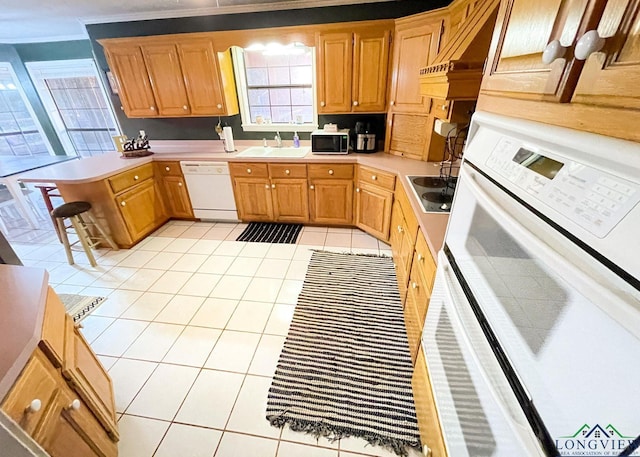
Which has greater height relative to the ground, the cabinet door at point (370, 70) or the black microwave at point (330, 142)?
the cabinet door at point (370, 70)

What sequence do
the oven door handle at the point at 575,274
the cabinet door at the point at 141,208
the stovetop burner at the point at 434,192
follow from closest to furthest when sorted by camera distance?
the oven door handle at the point at 575,274
the stovetop burner at the point at 434,192
the cabinet door at the point at 141,208

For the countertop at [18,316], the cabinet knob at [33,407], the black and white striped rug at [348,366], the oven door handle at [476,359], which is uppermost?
the oven door handle at [476,359]

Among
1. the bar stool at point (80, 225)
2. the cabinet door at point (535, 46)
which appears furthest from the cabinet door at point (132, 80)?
the cabinet door at point (535, 46)

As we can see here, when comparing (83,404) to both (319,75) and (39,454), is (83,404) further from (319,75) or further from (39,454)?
(319,75)

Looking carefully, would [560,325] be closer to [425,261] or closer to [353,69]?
[425,261]

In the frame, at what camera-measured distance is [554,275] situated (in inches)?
18.9

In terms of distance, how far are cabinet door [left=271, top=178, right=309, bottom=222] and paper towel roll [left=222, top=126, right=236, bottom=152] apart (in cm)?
72

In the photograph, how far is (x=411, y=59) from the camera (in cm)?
246

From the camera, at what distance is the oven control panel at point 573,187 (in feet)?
1.19

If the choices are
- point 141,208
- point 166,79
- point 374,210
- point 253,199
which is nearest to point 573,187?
point 374,210

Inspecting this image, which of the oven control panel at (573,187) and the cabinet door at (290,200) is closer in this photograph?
the oven control panel at (573,187)

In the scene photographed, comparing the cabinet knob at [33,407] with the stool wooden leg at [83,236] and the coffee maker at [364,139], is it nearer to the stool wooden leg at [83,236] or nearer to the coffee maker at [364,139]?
the stool wooden leg at [83,236]

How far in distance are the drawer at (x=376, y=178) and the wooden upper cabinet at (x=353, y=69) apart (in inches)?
27.6

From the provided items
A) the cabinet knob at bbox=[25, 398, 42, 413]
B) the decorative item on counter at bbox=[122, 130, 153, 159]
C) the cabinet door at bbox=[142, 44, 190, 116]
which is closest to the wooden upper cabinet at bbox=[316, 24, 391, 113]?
the cabinet door at bbox=[142, 44, 190, 116]
